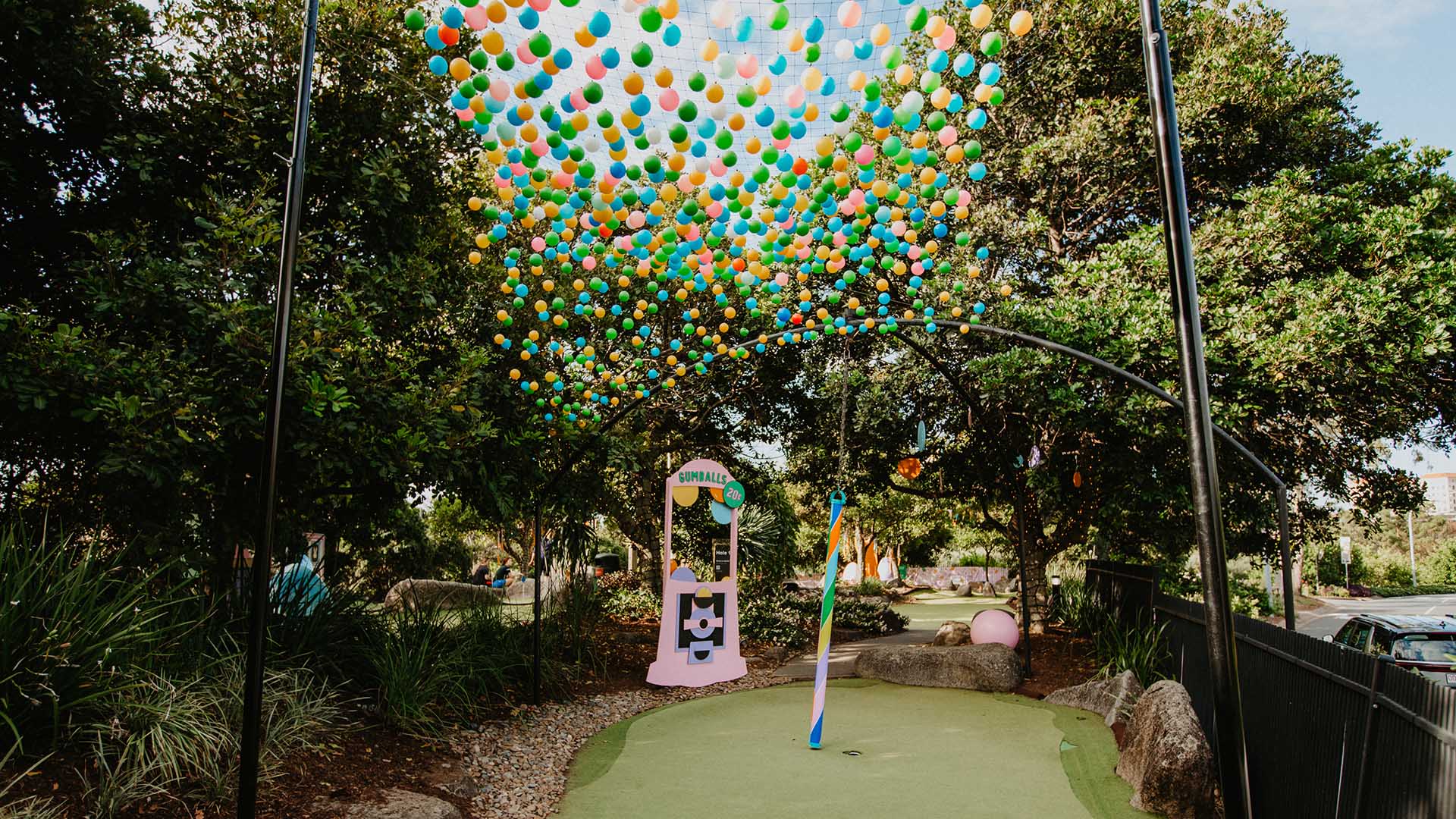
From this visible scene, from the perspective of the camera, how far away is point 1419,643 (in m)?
7.42

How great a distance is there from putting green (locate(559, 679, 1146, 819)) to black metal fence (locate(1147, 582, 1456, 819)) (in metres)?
0.94

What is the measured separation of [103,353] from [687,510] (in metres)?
11.0

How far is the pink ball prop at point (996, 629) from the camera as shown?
34.2 ft

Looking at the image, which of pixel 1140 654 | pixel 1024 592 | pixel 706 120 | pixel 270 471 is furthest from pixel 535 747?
pixel 1140 654

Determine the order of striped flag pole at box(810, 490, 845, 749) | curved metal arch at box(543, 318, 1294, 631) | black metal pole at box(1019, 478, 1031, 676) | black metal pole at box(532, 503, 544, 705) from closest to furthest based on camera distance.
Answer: striped flag pole at box(810, 490, 845, 749)
curved metal arch at box(543, 318, 1294, 631)
black metal pole at box(532, 503, 544, 705)
black metal pole at box(1019, 478, 1031, 676)

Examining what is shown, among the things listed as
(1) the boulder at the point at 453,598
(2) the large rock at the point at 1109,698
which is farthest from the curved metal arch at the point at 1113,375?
(2) the large rock at the point at 1109,698

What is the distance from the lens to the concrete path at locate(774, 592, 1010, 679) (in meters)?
10.2

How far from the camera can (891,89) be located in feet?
39.3

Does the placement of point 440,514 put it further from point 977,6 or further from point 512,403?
point 977,6

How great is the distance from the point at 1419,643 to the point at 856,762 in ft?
19.2

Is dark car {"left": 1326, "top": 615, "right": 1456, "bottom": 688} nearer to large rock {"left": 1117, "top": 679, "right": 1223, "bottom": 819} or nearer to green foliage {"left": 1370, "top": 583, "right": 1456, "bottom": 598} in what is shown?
large rock {"left": 1117, "top": 679, "right": 1223, "bottom": 819}

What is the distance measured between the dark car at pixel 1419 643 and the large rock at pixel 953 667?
11.0 ft

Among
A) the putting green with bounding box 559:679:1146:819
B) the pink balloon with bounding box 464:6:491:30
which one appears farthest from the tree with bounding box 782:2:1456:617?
the pink balloon with bounding box 464:6:491:30

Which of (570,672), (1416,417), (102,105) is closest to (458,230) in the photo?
(102,105)
